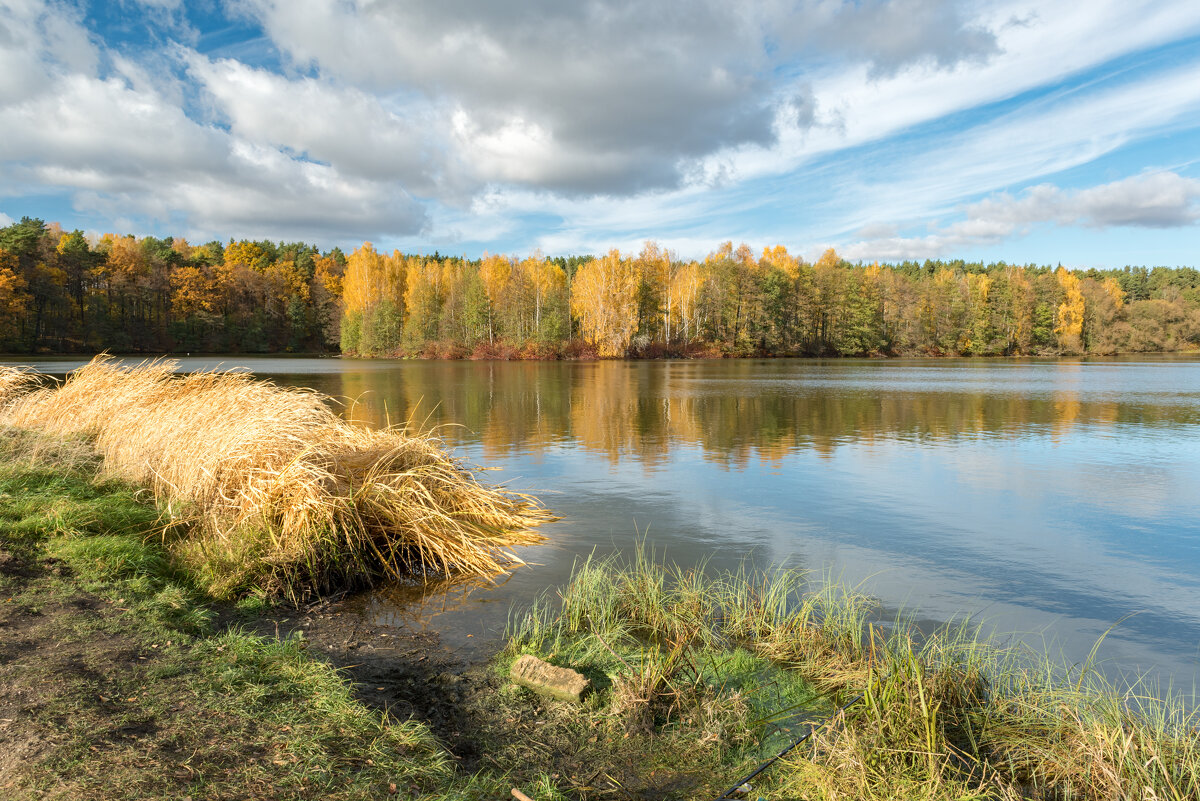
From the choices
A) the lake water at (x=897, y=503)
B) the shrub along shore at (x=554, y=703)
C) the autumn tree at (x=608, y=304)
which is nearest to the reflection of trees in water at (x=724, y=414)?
the lake water at (x=897, y=503)

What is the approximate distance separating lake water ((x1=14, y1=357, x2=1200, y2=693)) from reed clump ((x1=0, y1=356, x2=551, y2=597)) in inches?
24.2

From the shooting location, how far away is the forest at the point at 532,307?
69.1 metres

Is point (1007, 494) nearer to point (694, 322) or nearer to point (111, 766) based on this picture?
point (111, 766)

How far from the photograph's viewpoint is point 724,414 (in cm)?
2323

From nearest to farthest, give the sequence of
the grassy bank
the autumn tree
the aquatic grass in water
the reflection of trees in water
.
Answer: the grassy bank → the aquatic grass in water → the reflection of trees in water → the autumn tree

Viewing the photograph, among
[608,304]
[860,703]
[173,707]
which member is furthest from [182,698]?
[608,304]

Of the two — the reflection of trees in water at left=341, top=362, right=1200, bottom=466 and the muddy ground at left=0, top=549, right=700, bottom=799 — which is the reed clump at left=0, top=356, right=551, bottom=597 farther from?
the reflection of trees in water at left=341, top=362, right=1200, bottom=466

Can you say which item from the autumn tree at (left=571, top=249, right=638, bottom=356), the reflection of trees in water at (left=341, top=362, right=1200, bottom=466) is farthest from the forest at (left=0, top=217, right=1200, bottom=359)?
the reflection of trees in water at (left=341, top=362, right=1200, bottom=466)

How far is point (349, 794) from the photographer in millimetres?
3096

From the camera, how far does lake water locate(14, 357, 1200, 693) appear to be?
21.6ft

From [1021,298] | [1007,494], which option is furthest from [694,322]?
[1007,494]

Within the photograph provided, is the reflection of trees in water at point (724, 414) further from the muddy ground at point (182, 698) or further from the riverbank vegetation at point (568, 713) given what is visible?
the muddy ground at point (182, 698)

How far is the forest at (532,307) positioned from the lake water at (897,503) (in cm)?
4764

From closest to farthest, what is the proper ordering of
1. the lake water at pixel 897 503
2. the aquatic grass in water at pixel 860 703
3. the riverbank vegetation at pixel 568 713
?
1. the riverbank vegetation at pixel 568 713
2. the aquatic grass in water at pixel 860 703
3. the lake water at pixel 897 503
